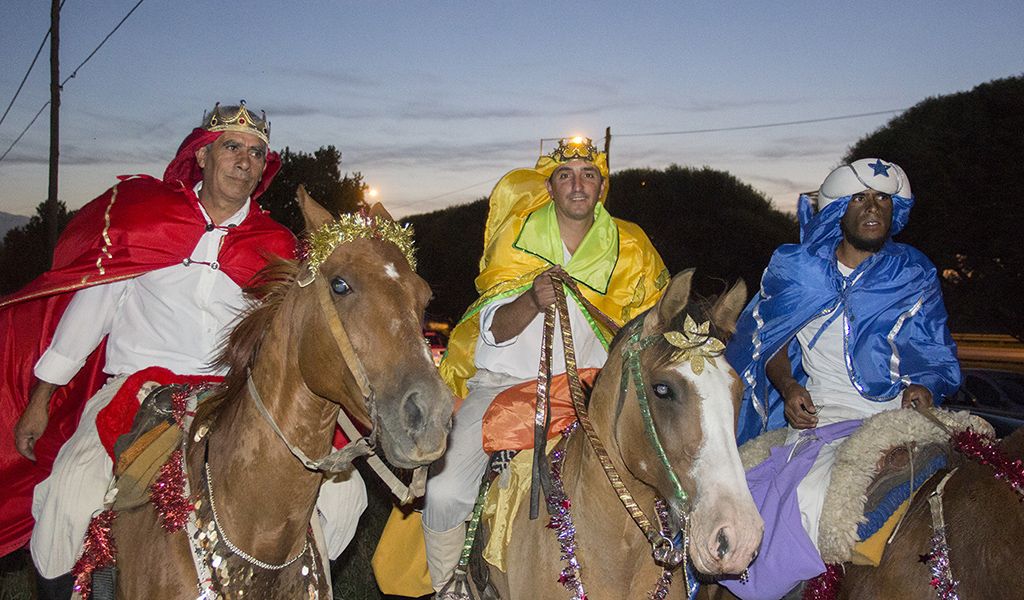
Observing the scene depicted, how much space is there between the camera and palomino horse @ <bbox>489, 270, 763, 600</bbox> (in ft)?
9.80

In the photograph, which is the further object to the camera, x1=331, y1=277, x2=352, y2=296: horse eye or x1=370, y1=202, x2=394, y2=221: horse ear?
x1=370, y1=202, x2=394, y2=221: horse ear

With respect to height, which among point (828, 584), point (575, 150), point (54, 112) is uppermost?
point (54, 112)

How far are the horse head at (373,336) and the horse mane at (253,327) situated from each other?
17 cm

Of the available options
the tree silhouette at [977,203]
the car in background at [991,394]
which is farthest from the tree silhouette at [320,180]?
the car in background at [991,394]

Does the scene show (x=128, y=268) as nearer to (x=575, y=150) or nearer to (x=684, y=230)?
(x=575, y=150)

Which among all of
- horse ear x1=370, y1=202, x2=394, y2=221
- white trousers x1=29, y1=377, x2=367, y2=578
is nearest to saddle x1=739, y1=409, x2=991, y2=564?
horse ear x1=370, y1=202, x2=394, y2=221

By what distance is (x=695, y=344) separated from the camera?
3.20 metres

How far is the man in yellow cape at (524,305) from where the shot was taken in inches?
163

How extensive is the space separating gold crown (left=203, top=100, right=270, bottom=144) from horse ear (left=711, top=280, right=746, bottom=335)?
252cm

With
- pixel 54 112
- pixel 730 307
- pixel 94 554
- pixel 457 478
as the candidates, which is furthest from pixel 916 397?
pixel 54 112

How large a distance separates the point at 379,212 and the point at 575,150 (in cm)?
170

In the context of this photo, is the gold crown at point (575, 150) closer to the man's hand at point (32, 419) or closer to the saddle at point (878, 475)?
the saddle at point (878, 475)

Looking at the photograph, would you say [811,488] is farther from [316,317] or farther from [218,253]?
[218,253]

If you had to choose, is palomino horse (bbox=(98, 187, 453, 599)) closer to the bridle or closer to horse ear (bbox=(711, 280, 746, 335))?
the bridle
